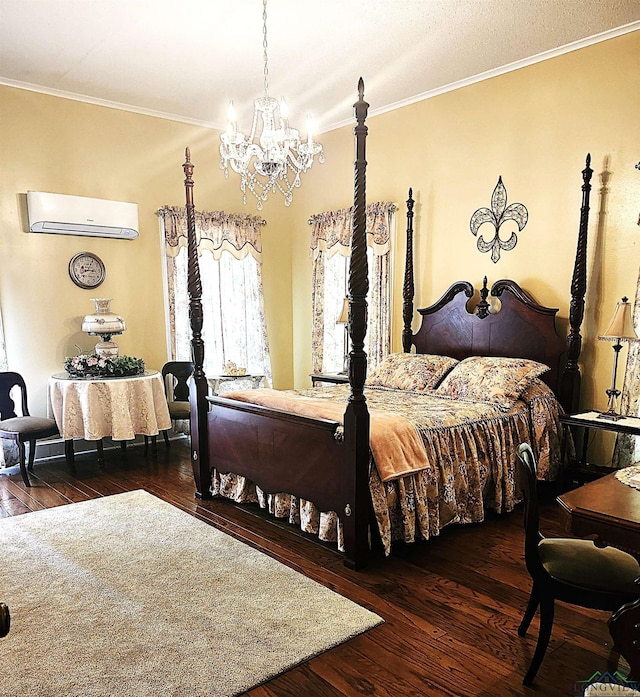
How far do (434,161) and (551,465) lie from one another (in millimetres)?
2768

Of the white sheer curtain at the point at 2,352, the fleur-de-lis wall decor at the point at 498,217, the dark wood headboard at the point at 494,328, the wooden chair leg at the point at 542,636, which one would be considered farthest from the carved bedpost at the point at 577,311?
the white sheer curtain at the point at 2,352

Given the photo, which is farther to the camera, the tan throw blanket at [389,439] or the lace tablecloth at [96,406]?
the lace tablecloth at [96,406]

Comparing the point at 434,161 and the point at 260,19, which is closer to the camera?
the point at 260,19

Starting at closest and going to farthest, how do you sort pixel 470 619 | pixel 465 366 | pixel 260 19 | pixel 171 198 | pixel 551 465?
pixel 470 619, pixel 260 19, pixel 551 465, pixel 465 366, pixel 171 198

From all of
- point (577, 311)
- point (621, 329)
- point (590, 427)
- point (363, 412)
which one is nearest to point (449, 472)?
point (363, 412)

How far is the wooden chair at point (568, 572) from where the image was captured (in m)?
1.88

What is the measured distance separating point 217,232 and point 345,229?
1335 millimetres

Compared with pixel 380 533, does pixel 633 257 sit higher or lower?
higher

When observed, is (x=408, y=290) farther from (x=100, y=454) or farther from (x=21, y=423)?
(x=21, y=423)

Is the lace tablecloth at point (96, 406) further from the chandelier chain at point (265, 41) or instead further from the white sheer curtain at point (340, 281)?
the chandelier chain at point (265, 41)

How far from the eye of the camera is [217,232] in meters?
5.80

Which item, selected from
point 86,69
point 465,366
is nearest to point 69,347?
point 86,69

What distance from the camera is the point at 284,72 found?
4.42 meters

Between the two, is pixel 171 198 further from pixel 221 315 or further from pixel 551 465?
pixel 551 465
